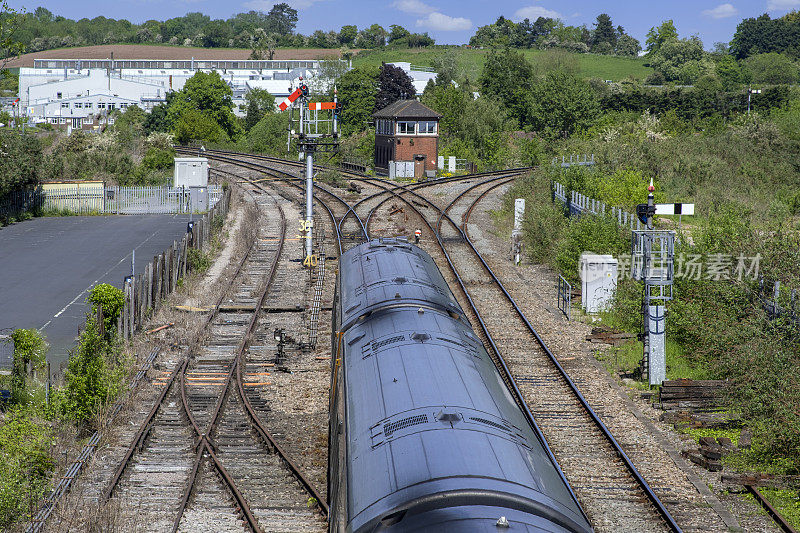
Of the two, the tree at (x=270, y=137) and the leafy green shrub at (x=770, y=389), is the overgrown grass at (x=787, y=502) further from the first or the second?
the tree at (x=270, y=137)

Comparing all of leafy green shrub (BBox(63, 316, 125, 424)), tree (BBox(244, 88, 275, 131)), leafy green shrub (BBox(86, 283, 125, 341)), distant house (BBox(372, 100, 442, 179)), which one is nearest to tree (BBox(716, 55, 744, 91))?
tree (BBox(244, 88, 275, 131))

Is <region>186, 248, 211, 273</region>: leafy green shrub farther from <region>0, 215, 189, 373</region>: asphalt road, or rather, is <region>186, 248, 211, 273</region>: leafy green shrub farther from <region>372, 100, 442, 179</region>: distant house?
<region>372, 100, 442, 179</region>: distant house

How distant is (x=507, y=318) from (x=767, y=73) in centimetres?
10915

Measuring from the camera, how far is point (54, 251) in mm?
30562

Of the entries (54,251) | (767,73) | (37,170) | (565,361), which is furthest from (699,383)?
(767,73)

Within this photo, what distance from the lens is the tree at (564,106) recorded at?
70.5 m

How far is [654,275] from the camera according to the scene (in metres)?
17.2

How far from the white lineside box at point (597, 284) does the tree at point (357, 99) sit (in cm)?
5379

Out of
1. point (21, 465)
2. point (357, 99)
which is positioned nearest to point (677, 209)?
point (21, 465)

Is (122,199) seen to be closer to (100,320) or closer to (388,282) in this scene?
(100,320)

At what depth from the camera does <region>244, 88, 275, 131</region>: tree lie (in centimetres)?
8744

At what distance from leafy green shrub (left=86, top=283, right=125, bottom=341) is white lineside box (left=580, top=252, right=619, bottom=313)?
12.2 m

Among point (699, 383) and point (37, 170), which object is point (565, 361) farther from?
point (37, 170)

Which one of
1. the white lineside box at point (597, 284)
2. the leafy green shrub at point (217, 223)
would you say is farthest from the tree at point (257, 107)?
the white lineside box at point (597, 284)
